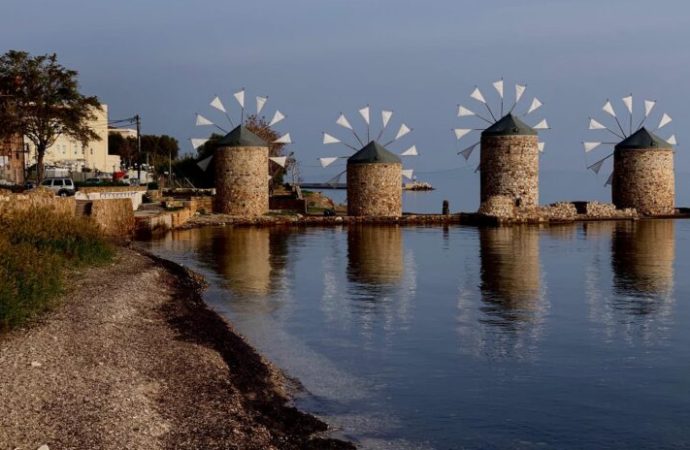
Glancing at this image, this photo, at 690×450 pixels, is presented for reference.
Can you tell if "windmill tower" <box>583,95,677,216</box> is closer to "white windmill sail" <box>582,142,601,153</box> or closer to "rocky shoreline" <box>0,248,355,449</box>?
"white windmill sail" <box>582,142,601,153</box>

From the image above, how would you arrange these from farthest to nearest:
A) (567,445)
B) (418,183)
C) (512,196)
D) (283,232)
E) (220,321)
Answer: (418,183) → (512,196) → (283,232) → (220,321) → (567,445)

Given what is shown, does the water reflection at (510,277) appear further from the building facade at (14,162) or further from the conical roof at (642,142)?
the building facade at (14,162)

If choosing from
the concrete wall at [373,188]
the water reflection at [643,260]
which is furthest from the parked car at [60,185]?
the water reflection at [643,260]

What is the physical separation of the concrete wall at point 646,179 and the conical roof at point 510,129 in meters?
8.52

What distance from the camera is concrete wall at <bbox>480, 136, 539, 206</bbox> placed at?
50094 millimetres

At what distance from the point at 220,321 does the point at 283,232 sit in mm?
26934

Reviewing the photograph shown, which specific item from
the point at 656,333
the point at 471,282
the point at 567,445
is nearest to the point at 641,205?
the point at 471,282

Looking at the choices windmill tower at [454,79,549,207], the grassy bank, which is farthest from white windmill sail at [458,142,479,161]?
the grassy bank

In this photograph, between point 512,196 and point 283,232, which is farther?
point 512,196

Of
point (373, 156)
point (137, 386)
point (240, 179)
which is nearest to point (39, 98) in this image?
point (240, 179)

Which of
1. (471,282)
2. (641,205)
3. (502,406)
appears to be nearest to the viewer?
(502,406)

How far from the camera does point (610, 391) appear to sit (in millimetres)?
12258

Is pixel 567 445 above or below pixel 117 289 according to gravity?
below

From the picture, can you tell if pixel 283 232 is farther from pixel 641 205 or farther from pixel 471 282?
pixel 641 205
